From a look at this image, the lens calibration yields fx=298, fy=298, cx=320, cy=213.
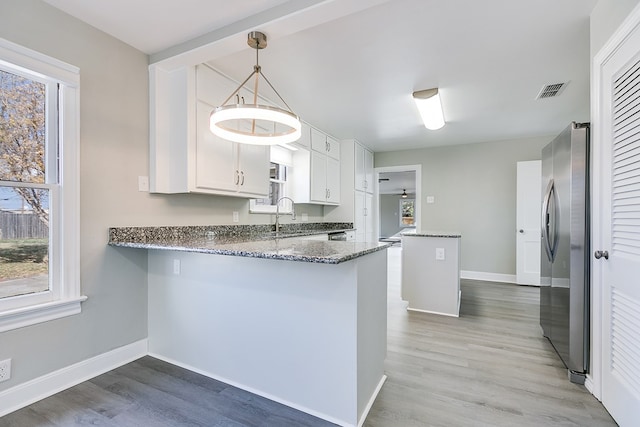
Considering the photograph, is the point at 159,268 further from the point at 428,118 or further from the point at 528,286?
the point at 528,286

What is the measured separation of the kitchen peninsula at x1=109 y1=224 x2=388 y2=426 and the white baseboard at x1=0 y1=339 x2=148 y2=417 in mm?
200

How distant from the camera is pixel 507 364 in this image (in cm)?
222

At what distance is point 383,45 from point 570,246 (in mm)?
1946

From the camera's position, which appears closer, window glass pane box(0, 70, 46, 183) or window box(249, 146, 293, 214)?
window glass pane box(0, 70, 46, 183)

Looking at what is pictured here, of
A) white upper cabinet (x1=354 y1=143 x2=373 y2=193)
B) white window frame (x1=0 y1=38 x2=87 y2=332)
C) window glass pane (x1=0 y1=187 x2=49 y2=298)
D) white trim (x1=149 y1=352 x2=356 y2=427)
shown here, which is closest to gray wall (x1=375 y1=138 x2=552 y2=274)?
white upper cabinet (x1=354 y1=143 x2=373 y2=193)

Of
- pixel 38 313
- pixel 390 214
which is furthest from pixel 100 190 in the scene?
pixel 390 214

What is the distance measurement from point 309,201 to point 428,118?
1918 mm

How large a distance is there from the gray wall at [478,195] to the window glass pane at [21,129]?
17.5 feet

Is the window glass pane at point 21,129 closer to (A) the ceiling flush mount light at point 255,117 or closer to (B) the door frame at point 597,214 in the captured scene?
(A) the ceiling flush mount light at point 255,117

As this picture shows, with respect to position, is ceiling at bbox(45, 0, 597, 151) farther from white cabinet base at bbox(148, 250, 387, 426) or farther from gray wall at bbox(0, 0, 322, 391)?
white cabinet base at bbox(148, 250, 387, 426)

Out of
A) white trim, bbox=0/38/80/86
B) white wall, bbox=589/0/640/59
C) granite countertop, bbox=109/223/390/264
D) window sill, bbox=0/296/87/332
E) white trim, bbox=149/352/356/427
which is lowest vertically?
white trim, bbox=149/352/356/427

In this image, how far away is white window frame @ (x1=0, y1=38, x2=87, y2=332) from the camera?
1.82 m

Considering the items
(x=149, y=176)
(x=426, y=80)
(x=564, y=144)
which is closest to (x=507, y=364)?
(x=564, y=144)

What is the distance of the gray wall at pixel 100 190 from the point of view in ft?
5.84
